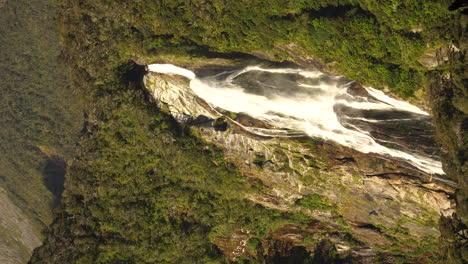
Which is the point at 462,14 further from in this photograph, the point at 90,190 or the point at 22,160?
the point at 22,160

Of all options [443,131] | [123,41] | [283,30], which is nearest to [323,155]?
[443,131]

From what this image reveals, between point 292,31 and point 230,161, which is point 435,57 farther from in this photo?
point 230,161

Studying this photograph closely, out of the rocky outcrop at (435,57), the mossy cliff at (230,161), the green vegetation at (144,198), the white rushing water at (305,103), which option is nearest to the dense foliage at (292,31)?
the mossy cliff at (230,161)

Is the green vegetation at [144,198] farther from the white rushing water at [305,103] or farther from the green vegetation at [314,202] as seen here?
the white rushing water at [305,103]

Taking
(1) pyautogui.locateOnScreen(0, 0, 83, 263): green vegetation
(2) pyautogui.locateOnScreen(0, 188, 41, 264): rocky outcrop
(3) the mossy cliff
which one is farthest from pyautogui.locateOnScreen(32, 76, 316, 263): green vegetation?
(2) pyautogui.locateOnScreen(0, 188, 41, 264): rocky outcrop

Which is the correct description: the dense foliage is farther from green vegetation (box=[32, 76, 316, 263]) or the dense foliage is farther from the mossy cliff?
green vegetation (box=[32, 76, 316, 263])
